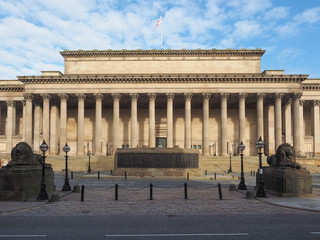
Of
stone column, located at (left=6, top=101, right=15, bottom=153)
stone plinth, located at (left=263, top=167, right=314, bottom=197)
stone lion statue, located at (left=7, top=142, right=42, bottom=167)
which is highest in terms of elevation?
stone column, located at (left=6, top=101, right=15, bottom=153)

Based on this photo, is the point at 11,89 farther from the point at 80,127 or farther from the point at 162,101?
the point at 162,101

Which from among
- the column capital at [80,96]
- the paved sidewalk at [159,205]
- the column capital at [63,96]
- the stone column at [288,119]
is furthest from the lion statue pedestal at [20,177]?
the stone column at [288,119]

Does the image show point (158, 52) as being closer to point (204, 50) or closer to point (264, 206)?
point (204, 50)

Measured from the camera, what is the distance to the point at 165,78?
5175cm

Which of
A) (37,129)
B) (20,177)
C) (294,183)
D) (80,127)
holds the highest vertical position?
(80,127)

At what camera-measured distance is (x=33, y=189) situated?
55.3ft

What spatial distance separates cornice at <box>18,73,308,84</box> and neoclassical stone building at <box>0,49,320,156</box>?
18 cm

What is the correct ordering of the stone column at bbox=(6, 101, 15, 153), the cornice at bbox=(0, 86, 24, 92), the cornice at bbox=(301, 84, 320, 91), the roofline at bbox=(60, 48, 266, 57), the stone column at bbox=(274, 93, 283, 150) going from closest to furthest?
the stone column at bbox=(274, 93, 283, 150) < the cornice at bbox=(301, 84, 320, 91) < the roofline at bbox=(60, 48, 266, 57) < the stone column at bbox=(6, 101, 15, 153) < the cornice at bbox=(0, 86, 24, 92)

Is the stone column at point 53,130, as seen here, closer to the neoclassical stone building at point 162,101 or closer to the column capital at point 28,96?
the neoclassical stone building at point 162,101

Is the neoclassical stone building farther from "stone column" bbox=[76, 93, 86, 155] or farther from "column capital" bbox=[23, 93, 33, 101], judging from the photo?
"column capital" bbox=[23, 93, 33, 101]

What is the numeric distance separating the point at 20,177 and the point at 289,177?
50.6ft

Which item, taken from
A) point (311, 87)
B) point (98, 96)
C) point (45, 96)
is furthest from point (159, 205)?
point (311, 87)

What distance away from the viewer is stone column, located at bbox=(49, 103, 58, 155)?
171 ft

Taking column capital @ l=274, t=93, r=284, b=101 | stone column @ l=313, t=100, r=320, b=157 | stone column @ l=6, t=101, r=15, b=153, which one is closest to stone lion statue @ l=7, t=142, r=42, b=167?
column capital @ l=274, t=93, r=284, b=101
